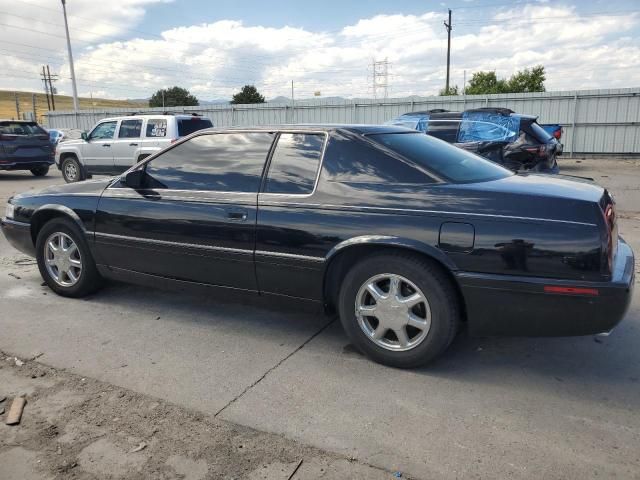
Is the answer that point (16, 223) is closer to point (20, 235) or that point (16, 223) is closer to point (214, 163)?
point (20, 235)

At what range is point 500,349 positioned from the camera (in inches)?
144

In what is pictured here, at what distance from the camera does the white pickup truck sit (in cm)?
1193

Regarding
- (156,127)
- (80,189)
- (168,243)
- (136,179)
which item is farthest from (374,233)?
(156,127)

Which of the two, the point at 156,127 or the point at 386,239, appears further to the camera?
the point at 156,127

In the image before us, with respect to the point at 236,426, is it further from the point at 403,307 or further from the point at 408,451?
the point at 403,307

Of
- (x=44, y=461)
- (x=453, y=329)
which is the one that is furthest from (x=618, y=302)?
(x=44, y=461)

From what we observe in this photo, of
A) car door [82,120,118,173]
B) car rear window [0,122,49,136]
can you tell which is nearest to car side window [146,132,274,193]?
car door [82,120,118,173]

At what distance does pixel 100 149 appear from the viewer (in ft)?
43.0

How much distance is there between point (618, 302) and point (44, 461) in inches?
117

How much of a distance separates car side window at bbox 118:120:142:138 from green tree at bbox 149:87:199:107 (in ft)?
158

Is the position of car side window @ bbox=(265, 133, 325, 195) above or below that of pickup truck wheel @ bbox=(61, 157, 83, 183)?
above

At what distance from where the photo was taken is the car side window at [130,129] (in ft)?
40.6

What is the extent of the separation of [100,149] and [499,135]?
9.28 meters

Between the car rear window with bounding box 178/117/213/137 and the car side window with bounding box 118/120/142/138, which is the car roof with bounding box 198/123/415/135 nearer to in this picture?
the car rear window with bounding box 178/117/213/137
